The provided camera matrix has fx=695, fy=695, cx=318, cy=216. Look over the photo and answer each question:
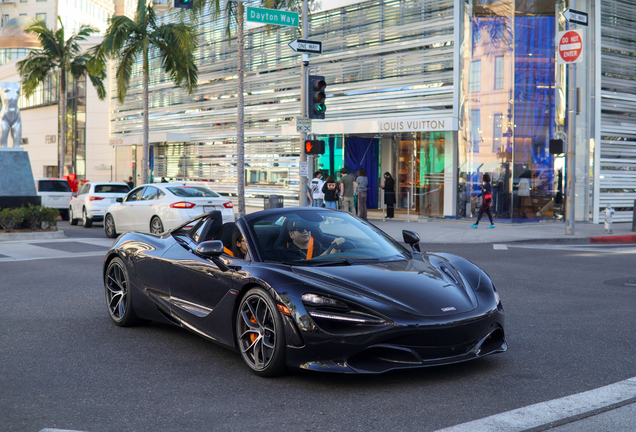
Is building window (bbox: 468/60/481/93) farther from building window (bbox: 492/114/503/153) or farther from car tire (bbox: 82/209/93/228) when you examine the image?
car tire (bbox: 82/209/93/228)

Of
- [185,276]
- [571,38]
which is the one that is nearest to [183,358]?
[185,276]

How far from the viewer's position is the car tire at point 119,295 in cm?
692

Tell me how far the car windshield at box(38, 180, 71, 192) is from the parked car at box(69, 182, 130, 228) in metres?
4.13

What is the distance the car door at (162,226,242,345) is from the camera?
5.50m

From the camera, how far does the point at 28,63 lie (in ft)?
139

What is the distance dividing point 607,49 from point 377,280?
2234 centimetres

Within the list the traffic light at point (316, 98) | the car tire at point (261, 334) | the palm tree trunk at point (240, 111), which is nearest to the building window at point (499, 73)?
the traffic light at point (316, 98)

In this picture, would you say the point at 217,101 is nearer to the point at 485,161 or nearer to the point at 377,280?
the point at 485,161

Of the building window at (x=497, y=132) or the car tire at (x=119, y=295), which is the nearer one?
the car tire at (x=119, y=295)

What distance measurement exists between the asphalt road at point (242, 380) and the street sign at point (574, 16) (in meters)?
12.3

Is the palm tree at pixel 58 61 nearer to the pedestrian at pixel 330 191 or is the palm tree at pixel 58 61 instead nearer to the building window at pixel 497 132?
the pedestrian at pixel 330 191

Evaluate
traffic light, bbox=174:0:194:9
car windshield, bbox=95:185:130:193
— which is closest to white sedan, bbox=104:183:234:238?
traffic light, bbox=174:0:194:9

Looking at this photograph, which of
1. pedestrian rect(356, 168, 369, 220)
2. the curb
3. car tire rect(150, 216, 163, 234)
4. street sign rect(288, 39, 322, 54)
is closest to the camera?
car tire rect(150, 216, 163, 234)

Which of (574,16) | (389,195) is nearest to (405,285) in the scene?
(574,16)
